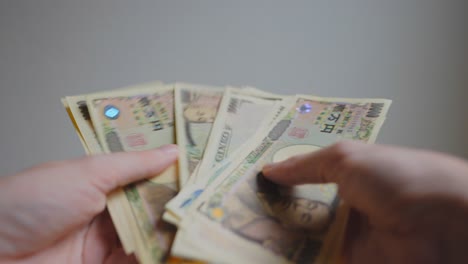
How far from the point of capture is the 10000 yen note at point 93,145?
592mm

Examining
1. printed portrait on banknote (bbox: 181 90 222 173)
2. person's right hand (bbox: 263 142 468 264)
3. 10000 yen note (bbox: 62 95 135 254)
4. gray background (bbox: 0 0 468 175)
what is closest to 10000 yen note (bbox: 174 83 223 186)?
printed portrait on banknote (bbox: 181 90 222 173)

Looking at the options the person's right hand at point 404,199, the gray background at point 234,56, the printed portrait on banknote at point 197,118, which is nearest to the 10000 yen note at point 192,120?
the printed portrait on banknote at point 197,118

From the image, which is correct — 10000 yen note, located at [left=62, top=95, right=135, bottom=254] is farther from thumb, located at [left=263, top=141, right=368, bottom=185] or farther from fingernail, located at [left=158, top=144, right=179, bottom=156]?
thumb, located at [left=263, top=141, right=368, bottom=185]

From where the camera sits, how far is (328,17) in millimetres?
1242

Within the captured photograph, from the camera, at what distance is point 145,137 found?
2.56 feet

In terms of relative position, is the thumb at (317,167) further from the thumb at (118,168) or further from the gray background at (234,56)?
the gray background at (234,56)

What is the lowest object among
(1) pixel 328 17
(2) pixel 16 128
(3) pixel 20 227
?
(2) pixel 16 128

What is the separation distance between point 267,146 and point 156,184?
0.79ft

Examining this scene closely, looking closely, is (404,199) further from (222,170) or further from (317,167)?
(222,170)

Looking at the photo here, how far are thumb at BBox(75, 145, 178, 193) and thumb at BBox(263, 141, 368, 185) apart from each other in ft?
0.69

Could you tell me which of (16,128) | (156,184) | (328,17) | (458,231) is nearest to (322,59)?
(328,17)

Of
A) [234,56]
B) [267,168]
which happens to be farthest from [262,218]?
[234,56]

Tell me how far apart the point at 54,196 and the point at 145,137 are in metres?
0.23

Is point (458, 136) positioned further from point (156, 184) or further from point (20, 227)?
point (20, 227)
